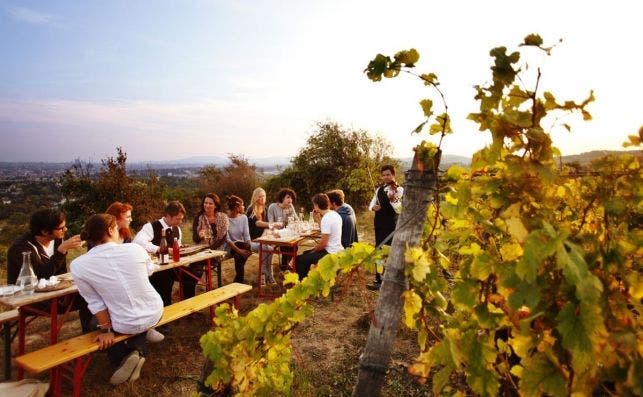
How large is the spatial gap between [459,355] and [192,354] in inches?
141

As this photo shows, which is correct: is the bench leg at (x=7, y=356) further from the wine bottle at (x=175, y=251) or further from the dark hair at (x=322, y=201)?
the dark hair at (x=322, y=201)

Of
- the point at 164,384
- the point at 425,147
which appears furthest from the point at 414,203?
the point at 164,384

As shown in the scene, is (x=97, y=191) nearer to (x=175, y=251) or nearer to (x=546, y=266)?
(x=175, y=251)

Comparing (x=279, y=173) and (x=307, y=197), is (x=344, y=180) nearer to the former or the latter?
(x=307, y=197)

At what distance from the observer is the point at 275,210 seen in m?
7.10

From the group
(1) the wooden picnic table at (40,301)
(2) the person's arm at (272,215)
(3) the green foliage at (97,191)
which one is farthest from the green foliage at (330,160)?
(1) the wooden picnic table at (40,301)

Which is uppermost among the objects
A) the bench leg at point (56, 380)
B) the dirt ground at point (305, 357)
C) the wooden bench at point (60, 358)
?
the wooden bench at point (60, 358)

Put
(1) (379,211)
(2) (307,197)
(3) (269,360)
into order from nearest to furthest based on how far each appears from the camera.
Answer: (3) (269,360) → (1) (379,211) → (2) (307,197)

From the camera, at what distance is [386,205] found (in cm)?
600

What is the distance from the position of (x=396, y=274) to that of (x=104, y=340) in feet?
9.21

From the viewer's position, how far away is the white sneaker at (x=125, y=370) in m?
3.39

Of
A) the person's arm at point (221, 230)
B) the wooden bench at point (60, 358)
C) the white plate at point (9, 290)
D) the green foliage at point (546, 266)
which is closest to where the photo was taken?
the green foliage at point (546, 266)

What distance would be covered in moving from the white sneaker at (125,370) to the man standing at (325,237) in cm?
261

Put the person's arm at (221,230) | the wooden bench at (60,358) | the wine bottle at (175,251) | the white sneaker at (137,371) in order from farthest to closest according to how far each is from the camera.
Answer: the person's arm at (221,230)
the wine bottle at (175,251)
the white sneaker at (137,371)
the wooden bench at (60,358)
